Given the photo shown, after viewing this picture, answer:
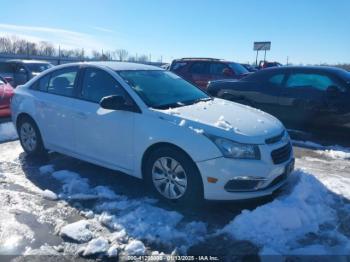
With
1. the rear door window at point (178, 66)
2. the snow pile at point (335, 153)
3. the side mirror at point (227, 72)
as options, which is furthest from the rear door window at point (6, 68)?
the snow pile at point (335, 153)

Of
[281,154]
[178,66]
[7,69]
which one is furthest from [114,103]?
[7,69]

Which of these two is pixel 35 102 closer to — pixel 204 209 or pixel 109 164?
pixel 109 164

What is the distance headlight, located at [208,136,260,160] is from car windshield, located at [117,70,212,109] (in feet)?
3.11

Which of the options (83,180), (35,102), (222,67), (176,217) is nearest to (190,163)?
(176,217)

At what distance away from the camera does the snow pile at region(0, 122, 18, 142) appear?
7578 mm

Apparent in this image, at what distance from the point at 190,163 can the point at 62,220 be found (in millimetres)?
1530

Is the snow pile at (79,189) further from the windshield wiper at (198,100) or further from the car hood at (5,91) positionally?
the car hood at (5,91)

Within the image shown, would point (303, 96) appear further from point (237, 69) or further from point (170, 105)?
point (237, 69)

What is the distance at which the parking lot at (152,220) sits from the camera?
3447 mm

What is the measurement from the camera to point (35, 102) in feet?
18.9

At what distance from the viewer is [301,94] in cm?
775

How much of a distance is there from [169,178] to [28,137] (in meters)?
3.06

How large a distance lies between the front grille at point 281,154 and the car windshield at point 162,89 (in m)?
1.34

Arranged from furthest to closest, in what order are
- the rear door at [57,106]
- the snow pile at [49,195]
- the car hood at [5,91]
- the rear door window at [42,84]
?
the car hood at [5,91]
the rear door window at [42,84]
the rear door at [57,106]
the snow pile at [49,195]
